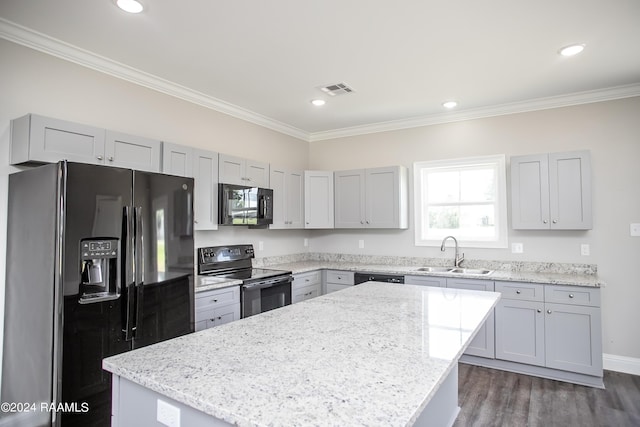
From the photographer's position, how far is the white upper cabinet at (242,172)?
11.8 ft

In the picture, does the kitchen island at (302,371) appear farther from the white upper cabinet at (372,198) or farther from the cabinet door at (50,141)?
the white upper cabinet at (372,198)

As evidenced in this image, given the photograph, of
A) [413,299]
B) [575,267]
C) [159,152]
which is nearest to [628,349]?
[575,267]

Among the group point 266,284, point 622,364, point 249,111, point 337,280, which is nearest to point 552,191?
point 622,364

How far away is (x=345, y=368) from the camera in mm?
1226

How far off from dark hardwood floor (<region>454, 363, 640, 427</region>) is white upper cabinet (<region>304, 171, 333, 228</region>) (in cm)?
236

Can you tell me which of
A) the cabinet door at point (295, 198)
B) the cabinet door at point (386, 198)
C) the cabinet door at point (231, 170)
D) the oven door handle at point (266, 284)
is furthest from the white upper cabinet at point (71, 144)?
the cabinet door at point (386, 198)

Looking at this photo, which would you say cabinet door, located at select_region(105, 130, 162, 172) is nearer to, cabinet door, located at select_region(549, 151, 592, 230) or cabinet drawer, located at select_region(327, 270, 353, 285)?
cabinet drawer, located at select_region(327, 270, 353, 285)

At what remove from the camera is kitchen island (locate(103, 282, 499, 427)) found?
963 mm

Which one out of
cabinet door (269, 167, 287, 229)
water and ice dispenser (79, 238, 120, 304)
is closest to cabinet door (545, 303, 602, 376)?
cabinet door (269, 167, 287, 229)

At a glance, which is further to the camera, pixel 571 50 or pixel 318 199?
pixel 318 199

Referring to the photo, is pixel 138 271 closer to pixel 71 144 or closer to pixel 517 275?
pixel 71 144

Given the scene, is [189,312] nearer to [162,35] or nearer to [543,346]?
[162,35]

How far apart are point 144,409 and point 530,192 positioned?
3.73m

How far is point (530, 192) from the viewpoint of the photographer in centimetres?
364
